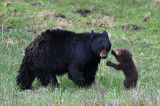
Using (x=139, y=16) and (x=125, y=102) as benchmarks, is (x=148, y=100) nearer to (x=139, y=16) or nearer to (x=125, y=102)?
(x=125, y=102)

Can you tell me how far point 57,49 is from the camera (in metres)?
8.79

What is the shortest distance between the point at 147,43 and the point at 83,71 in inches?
201

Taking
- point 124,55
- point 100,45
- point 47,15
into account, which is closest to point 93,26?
point 47,15

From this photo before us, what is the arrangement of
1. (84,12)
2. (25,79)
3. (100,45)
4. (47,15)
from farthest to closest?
1. (84,12)
2. (47,15)
3. (25,79)
4. (100,45)

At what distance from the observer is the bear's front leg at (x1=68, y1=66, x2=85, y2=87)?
335 inches

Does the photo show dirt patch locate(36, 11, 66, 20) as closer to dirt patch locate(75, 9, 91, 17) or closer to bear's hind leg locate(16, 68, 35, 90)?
dirt patch locate(75, 9, 91, 17)

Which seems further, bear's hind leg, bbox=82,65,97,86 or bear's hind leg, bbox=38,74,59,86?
bear's hind leg, bbox=82,65,97,86

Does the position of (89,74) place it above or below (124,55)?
below

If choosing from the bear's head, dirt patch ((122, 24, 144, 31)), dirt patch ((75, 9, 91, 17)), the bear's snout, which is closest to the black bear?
the bear's head

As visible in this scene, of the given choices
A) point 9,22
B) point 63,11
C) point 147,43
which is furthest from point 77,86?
point 63,11

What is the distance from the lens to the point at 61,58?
8.78 m

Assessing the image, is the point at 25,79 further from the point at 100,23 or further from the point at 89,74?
the point at 100,23

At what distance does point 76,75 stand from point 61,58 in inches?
23.6

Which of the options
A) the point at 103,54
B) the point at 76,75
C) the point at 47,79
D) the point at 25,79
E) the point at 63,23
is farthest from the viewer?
the point at 63,23
